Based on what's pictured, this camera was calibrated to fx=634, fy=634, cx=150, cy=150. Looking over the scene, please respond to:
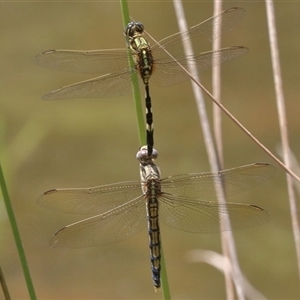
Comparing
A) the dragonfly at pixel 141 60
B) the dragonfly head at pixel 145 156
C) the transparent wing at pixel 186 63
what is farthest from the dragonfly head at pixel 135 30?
the dragonfly head at pixel 145 156

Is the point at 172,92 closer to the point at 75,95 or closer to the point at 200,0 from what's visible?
the point at 200,0

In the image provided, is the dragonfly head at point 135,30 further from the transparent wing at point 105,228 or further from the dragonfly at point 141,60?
the transparent wing at point 105,228

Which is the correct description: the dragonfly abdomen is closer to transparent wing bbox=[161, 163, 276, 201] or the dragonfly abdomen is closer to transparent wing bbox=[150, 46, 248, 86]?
transparent wing bbox=[161, 163, 276, 201]

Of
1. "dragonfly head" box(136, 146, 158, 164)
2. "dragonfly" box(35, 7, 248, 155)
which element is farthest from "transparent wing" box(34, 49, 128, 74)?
"dragonfly head" box(136, 146, 158, 164)

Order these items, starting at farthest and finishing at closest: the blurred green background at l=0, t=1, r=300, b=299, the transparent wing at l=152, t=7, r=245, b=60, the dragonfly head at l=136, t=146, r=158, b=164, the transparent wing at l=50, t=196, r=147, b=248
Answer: the blurred green background at l=0, t=1, r=300, b=299, the transparent wing at l=152, t=7, r=245, b=60, the transparent wing at l=50, t=196, r=147, b=248, the dragonfly head at l=136, t=146, r=158, b=164

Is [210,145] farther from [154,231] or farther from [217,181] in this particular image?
[154,231]

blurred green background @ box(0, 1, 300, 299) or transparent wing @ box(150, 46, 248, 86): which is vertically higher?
transparent wing @ box(150, 46, 248, 86)
